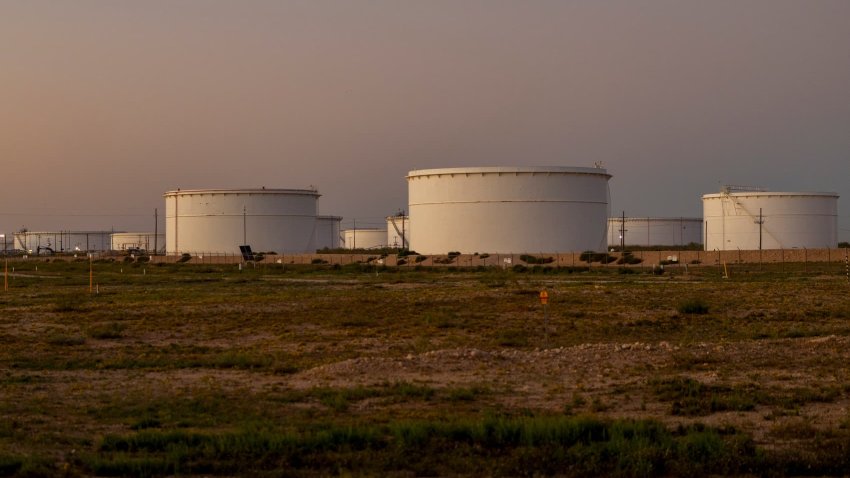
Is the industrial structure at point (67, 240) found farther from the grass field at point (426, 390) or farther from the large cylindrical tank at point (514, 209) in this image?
the grass field at point (426, 390)

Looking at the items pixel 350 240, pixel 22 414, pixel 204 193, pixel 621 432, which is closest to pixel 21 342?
pixel 22 414

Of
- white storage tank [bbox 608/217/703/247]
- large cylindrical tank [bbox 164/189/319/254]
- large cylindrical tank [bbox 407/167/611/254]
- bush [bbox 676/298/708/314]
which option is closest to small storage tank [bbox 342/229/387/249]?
white storage tank [bbox 608/217/703/247]

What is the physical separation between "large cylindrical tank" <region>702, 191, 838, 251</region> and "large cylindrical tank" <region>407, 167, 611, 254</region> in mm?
21082

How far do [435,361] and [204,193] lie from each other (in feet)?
265

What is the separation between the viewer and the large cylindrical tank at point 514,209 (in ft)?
252

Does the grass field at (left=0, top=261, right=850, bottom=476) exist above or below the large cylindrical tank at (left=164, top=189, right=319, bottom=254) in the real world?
below

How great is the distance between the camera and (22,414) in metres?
13.3

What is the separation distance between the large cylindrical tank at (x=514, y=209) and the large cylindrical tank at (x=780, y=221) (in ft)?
69.2

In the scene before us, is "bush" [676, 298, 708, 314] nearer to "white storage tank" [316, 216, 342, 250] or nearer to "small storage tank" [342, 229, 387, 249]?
"white storage tank" [316, 216, 342, 250]

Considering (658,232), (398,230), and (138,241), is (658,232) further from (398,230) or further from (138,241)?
(138,241)

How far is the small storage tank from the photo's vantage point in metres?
146

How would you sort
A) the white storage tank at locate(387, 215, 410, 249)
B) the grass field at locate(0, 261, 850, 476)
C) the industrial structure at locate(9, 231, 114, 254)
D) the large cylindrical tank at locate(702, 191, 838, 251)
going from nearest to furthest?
the grass field at locate(0, 261, 850, 476)
the large cylindrical tank at locate(702, 191, 838, 251)
the white storage tank at locate(387, 215, 410, 249)
the industrial structure at locate(9, 231, 114, 254)

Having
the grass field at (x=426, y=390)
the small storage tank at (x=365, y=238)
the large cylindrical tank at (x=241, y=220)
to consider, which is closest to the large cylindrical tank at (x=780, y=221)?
the large cylindrical tank at (x=241, y=220)

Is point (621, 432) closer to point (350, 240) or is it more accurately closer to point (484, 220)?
point (484, 220)
